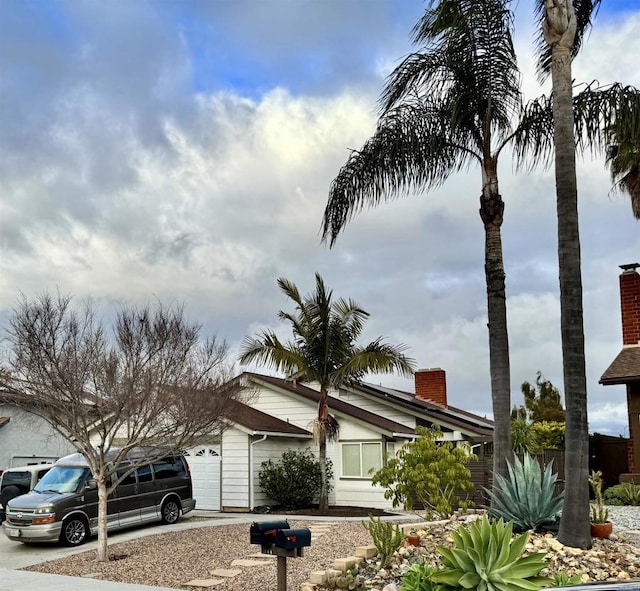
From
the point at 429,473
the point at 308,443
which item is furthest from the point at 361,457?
the point at 429,473

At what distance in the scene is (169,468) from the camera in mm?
20422

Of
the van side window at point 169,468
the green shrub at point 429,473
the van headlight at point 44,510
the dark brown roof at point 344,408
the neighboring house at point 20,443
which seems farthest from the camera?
the neighboring house at point 20,443

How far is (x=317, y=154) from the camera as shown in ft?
51.8

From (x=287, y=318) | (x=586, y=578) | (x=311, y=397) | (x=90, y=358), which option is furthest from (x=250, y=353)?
(x=586, y=578)

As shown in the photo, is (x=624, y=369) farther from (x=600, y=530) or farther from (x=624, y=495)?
(x=600, y=530)

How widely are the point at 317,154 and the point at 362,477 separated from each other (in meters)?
12.7

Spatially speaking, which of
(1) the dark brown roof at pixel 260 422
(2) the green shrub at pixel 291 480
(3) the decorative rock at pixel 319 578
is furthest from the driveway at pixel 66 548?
(3) the decorative rock at pixel 319 578

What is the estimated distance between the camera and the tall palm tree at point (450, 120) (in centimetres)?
1270

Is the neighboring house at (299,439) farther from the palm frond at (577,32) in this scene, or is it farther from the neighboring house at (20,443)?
the palm frond at (577,32)

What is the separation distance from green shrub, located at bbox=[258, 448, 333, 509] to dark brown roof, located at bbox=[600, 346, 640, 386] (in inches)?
365

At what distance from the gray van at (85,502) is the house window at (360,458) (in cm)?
611

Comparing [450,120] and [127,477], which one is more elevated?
[450,120]

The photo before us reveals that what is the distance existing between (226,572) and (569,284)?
6784 mm

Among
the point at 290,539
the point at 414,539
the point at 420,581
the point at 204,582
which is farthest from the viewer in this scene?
the point at 204,582
